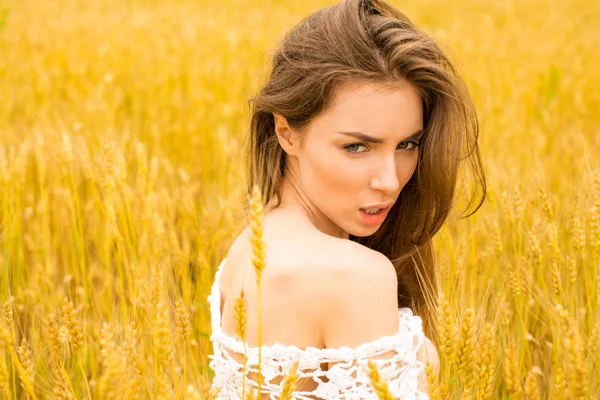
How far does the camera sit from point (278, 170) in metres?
1.75

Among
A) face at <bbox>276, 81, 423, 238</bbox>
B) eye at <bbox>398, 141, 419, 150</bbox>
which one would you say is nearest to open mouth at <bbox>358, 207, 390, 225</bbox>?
face at <bbox>276, 81, 423, 238</bbox>

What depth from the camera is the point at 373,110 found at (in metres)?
1.49

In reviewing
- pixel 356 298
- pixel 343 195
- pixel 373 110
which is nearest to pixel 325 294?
pixel 356 298

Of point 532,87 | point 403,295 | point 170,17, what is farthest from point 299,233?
point 170,17

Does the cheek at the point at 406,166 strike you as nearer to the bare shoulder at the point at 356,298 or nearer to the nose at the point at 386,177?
the nose at the point at 386,177

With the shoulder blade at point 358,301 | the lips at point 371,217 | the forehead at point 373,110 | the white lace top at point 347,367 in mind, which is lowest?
the white lace top at point 347,367

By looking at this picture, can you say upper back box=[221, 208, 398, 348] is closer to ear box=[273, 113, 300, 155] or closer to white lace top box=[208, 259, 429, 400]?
white lace top box=[208, 259, 429, 400]

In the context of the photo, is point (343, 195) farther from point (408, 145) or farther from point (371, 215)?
point (408, 145)

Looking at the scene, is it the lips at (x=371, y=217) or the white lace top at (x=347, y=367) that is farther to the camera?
the lips at (x=371, y=217)

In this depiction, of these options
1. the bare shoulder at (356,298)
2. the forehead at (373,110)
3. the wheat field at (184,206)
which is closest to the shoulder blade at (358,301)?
the bare shoulder at (356,298)

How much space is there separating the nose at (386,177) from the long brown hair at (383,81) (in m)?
0.18

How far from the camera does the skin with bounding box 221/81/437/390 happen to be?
1.37 metres

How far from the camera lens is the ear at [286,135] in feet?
5.41

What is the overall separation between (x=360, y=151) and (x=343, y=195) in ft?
0.33
